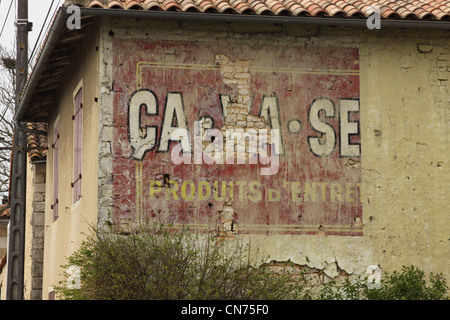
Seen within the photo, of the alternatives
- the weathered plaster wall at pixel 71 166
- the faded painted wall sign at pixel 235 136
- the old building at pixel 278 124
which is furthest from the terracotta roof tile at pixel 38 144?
the faded painted wall sign at pixel 235 136

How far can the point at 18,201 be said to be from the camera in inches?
590

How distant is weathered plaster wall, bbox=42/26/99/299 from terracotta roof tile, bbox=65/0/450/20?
0.78 meters

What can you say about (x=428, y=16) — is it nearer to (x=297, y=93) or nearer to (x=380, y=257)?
(x=297, y=93)

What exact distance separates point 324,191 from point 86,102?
136 inches

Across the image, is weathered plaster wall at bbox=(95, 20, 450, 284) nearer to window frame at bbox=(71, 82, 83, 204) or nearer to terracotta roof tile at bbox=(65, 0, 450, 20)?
terracotta roof tile at bbox=(65, 0, 450, 20)

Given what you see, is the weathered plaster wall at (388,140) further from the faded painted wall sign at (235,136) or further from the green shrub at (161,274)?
the green shrub at (161,274)

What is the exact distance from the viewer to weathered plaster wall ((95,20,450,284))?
36.8 ft

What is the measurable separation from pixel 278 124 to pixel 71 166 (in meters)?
3.60

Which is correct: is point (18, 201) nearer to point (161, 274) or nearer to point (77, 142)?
point (77, 142)

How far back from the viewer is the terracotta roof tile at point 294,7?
10.9m

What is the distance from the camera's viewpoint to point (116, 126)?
35.8ft

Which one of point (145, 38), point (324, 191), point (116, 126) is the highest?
point (145, 38)
